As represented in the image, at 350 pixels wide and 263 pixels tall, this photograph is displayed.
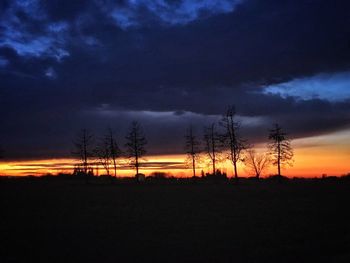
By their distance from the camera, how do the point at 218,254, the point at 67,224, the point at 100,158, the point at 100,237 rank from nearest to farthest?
the point at 218,254 → the point at 100,237 → the point at 67,224 → the point at 100,158

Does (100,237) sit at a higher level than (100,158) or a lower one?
lower

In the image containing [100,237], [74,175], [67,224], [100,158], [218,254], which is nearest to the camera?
[218,254]

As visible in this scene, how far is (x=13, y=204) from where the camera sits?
1226 inches

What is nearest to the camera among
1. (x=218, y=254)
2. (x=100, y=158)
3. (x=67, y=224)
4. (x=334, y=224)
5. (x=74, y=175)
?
(x=218, y=254)

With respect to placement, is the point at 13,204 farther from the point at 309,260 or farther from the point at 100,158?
the point at 100,158

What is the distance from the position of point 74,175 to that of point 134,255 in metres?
82.9

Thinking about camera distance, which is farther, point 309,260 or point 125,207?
point 125,207

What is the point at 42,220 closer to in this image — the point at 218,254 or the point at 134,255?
the point at 134,255

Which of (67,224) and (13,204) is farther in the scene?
(13,204)

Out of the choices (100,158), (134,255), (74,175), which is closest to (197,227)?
(134,255)

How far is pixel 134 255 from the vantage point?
592 inches

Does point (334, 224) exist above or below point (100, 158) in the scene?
below

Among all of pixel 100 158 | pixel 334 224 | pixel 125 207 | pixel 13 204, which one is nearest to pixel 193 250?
pixel 334 224

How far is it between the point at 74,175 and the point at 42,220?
7276cm
